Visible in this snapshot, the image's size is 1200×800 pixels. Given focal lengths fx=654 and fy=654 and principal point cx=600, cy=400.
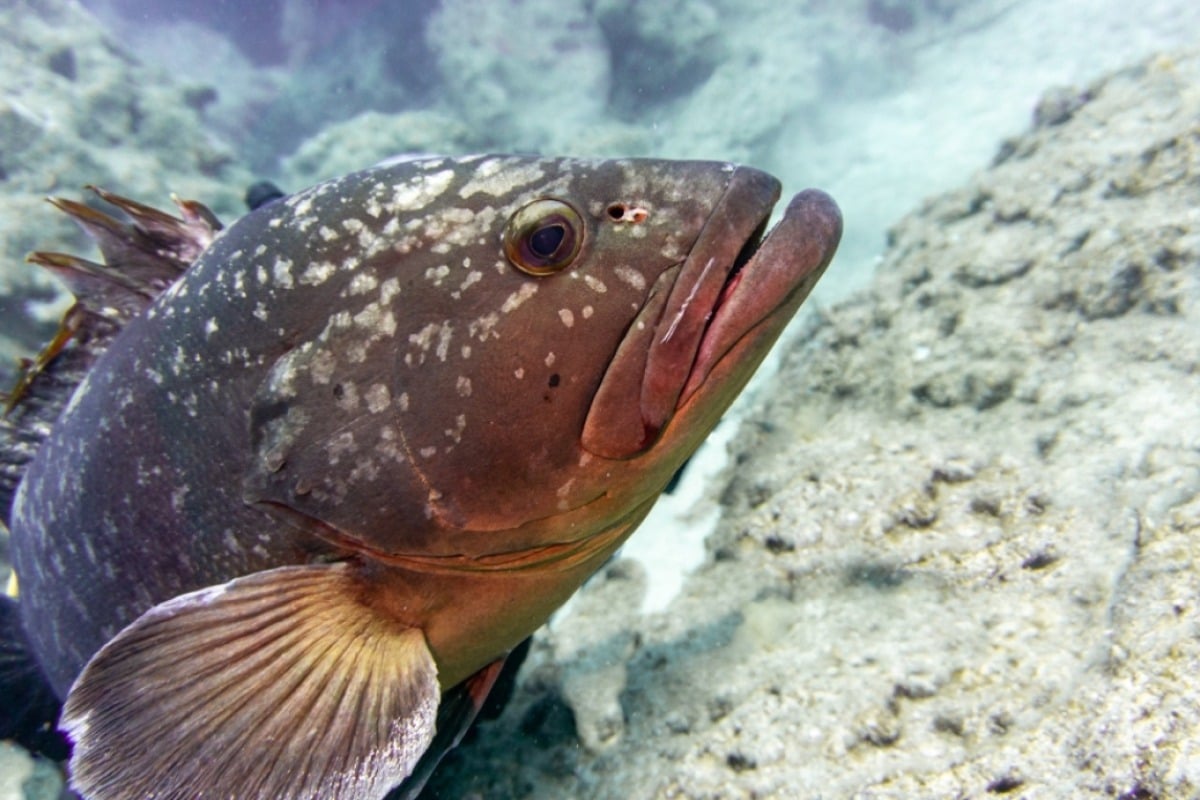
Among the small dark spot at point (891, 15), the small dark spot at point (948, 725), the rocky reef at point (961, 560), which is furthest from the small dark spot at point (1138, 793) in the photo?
the small dark spot at point (891, 15)

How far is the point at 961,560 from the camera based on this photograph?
9.25 feet

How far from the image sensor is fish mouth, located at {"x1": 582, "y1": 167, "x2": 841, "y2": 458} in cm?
158

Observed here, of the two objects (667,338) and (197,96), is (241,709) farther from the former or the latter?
(197,96)

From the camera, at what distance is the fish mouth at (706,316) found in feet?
5.20

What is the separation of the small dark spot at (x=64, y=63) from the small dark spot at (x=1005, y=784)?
1444 cm

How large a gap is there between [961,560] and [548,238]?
7.60 feet

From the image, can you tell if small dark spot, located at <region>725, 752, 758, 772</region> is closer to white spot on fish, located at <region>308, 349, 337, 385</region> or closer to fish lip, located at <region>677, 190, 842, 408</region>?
fish lip, located at <region>677, 190, 842, 408</region>

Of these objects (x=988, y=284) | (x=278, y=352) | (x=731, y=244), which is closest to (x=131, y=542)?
(x=278, y=352)

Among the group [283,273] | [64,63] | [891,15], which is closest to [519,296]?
[283,273]

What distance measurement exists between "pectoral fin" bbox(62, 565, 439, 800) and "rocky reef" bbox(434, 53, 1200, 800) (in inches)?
53.0

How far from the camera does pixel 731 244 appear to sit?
1.62 metres

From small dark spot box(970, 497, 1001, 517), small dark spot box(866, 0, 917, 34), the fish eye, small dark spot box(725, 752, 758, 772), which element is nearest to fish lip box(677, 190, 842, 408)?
the fish eye

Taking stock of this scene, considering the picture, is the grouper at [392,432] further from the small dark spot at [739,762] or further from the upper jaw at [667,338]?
the small dark spot at [739,762]

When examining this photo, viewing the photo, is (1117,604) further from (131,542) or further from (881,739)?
(131,542)
